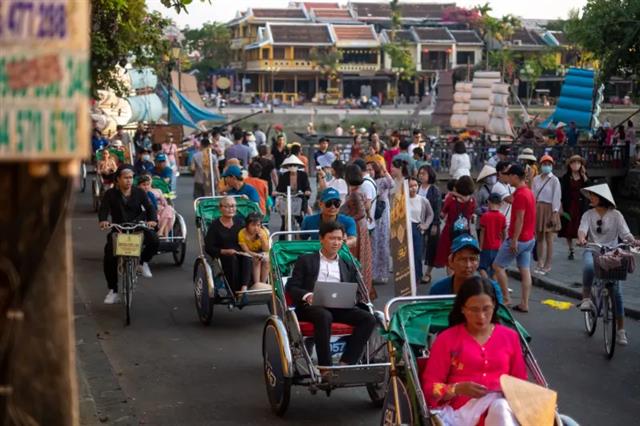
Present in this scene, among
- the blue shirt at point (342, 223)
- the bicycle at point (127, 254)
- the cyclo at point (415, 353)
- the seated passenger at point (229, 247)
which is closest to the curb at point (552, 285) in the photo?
the blue shirt at point (342, 223)

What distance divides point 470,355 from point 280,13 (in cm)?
9667

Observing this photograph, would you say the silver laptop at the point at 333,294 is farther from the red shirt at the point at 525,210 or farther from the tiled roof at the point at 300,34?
the tiled roof at the point at 300,34

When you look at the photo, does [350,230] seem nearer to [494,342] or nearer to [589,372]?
[589,372]

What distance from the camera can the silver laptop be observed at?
8.05 metres

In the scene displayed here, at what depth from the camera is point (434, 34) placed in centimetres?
9500

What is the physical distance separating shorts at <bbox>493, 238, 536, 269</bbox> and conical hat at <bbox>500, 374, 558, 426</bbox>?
22.2 ft

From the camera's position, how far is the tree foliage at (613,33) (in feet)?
82.1

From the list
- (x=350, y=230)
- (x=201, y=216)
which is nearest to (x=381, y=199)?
(x=201, y=216)

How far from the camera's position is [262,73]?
316ft

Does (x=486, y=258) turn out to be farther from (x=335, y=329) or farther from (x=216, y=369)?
(x=335, y=329)

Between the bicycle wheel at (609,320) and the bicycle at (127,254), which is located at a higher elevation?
the bicycle at (127,254)

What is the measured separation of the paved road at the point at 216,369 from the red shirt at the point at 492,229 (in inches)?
34.5

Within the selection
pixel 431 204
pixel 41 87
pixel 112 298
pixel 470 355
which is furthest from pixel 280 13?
pixel 41 87

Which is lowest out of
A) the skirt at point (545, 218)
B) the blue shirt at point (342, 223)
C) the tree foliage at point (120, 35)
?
the skirt at point (545, 218)
